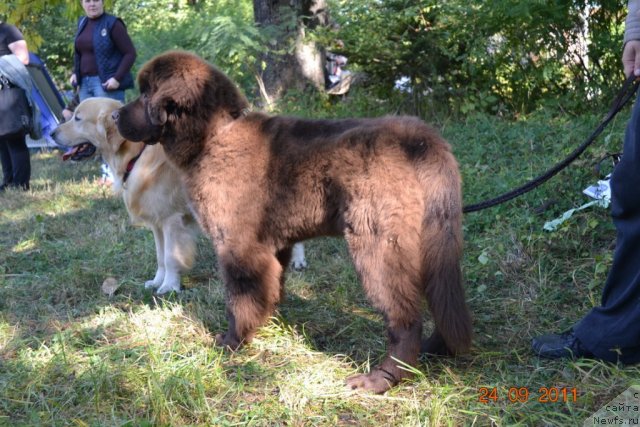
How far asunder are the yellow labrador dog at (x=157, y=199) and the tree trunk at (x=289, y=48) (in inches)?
156

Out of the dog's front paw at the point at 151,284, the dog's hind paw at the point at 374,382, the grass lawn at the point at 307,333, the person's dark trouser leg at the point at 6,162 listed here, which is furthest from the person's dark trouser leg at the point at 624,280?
the person's dark trouser leg at the point at 6,162

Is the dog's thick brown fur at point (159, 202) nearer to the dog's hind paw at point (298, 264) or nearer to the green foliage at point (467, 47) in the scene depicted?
the dog's hind paw at point (298, 264)

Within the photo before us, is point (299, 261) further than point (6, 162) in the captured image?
No

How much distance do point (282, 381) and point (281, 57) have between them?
6.70 m

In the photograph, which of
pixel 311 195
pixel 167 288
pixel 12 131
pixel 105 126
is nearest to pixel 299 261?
pixel 167 288

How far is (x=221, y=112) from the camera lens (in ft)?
11.7

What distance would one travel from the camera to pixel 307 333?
12.2ft

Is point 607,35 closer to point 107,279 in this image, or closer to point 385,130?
point 385,130

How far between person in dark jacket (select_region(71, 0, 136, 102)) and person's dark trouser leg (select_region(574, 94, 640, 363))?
5665mm

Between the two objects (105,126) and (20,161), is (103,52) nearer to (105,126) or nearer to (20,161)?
(20,161)

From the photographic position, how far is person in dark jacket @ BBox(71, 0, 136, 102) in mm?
7008

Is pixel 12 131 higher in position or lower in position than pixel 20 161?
higher

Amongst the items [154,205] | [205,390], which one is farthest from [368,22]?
[205,390]

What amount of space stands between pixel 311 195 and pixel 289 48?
5820 millimetres
